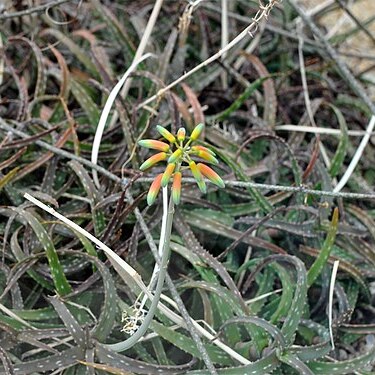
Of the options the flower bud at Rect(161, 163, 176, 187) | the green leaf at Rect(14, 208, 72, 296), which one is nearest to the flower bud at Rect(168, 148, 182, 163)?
the flower bud at Rect(161, 163, 176, 187)

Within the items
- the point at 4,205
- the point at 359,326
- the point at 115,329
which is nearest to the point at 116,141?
the point at 4,205

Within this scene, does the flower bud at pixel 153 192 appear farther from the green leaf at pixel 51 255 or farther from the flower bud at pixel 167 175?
the green leaf at pixel 51 255

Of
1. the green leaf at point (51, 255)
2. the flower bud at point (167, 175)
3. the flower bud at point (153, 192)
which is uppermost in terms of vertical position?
the flower bud at point (167, 175)

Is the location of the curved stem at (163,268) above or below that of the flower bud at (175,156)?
below

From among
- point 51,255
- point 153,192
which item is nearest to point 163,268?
point 153,192

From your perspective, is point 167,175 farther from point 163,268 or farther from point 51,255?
point 51,255

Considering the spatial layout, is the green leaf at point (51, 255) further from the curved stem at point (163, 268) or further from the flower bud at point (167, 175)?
the flower bud at point (167, 175)

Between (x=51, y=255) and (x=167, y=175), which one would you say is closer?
(x=167, y=175)

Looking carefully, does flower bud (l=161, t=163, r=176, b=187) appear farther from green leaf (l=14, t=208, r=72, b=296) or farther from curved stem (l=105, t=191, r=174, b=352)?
green leaf (l=14, t=208, r=72, b=296)

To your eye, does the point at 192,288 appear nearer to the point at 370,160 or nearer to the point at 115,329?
the point at 115,329

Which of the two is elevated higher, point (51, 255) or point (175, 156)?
point (175, 156)

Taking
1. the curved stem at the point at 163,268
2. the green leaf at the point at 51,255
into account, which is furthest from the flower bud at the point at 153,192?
the green leaf at the point at 51,255

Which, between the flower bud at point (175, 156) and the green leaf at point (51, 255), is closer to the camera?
the flower bud at point (175, 156)
